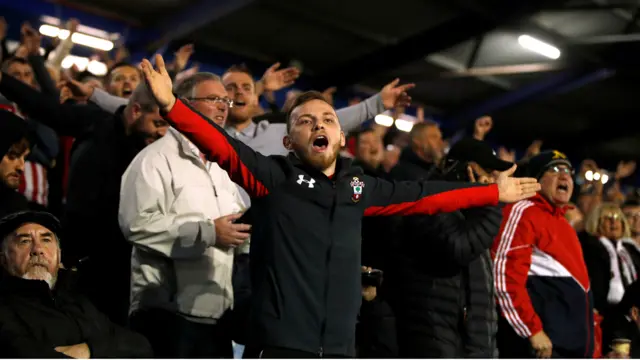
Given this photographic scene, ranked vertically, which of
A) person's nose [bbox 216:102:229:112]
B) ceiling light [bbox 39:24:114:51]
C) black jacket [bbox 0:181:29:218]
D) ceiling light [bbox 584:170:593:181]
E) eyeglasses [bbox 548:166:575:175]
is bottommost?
→ black jacket [bbox 0:181:29:218]

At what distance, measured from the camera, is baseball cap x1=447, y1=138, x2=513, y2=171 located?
11.9 ft

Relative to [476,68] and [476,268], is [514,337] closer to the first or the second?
[476,268]

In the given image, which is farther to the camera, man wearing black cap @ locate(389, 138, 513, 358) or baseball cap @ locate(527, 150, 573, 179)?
baseball cap @ locate(527, 150, 573, 179)

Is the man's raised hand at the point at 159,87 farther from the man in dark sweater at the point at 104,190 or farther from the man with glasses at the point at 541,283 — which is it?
the man with glasses at the point at 541,283

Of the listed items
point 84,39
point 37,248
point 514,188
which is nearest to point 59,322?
point 37,248

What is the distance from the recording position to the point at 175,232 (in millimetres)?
2881

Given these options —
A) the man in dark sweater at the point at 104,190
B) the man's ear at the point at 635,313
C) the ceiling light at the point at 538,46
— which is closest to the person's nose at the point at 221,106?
the man in dark sweater at the point at 104,190

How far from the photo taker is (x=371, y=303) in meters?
3.53

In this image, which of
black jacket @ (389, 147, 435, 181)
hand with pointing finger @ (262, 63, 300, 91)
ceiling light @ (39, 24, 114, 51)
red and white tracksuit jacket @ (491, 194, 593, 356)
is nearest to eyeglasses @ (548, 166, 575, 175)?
red and white tracksuit jacket @ (491, 194, 593, 356)

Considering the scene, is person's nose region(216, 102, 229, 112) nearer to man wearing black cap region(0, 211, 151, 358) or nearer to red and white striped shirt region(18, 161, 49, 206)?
man wearing black cap region(0, 211, 151, 358)

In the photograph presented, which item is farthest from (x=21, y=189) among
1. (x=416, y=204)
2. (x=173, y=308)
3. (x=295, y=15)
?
(x=295, y=15)

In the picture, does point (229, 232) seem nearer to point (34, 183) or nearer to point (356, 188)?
point (356, 188)

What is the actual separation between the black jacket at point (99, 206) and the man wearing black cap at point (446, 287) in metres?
1.28

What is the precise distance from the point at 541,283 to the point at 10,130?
2.84 metres
